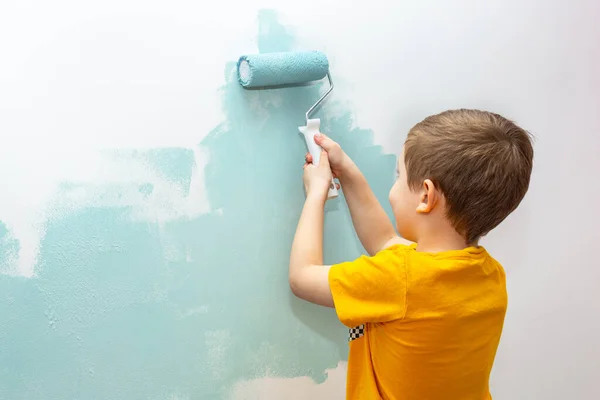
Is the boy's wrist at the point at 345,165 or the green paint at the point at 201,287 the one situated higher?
the boy's wrist at the point at 345,165

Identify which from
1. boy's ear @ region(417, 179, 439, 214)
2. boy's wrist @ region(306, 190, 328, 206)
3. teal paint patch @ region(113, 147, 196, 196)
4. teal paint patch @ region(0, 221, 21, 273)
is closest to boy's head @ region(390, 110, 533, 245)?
boy's ear @ region(417, 179, 439, 214)

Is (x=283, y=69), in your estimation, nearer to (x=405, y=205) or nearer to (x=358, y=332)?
(x=405, y=205)

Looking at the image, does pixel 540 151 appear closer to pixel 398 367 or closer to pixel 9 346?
pixel 398 367

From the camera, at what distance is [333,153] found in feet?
3.13

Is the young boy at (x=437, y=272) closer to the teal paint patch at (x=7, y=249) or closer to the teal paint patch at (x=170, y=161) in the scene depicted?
the teal paint patch at (x=170, y=161)

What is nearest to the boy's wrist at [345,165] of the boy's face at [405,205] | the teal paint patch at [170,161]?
the boy's face at [405,205]

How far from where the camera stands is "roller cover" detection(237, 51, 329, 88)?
862 millimetres

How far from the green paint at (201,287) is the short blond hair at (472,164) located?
0.22 metres

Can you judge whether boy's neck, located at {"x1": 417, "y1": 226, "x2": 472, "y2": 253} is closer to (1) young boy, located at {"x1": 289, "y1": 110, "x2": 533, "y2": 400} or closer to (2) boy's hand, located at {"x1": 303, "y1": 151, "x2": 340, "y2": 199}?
(1) young boy, located at {"x1": 289, "y1": 110, "x2": 533, "y2": 400}

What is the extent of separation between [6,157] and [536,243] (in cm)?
96

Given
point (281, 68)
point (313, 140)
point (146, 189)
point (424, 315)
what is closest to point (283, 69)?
point (281, 68)

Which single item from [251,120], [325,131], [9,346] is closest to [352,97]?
[325,131]

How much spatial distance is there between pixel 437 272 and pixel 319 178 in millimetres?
230

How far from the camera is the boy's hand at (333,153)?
37.3 inches
